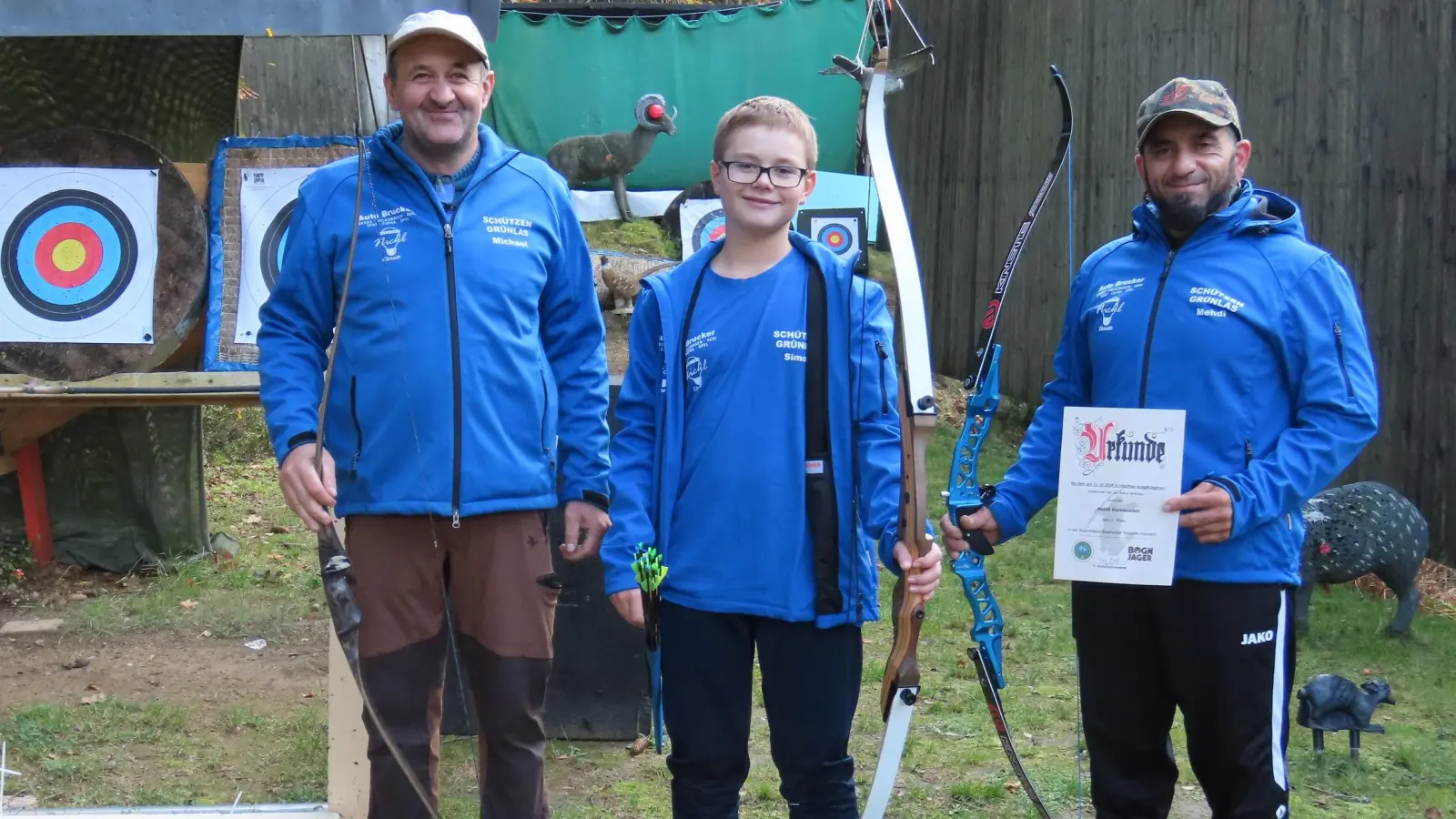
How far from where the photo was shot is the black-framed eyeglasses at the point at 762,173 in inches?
88.0

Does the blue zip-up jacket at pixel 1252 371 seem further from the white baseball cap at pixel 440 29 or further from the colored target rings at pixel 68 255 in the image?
the colored target rings at pixel 68 255

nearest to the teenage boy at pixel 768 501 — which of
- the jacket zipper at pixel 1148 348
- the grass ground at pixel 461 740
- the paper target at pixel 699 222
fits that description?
the jacket zipper at pixel 1148 348

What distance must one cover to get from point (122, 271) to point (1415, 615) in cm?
450

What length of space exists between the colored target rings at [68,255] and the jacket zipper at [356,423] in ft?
6.64

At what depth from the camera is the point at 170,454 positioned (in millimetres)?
5742

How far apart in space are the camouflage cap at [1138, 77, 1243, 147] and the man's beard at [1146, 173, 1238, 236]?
0.11 meters

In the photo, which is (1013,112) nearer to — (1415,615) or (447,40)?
(1415,615)

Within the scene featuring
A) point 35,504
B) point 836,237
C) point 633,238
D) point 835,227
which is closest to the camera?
point 35,504

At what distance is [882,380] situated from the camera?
2.25 meters

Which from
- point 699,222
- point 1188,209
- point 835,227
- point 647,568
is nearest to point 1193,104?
point 1188,209

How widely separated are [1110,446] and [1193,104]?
588mm

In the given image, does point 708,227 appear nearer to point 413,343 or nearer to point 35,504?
point 35,504

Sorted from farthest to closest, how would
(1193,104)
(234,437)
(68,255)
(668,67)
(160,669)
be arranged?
(668,67) → (234,437) → (160,669) → (68,255) → (1193,104)

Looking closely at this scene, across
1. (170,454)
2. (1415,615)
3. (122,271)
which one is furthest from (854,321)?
(170,454)
